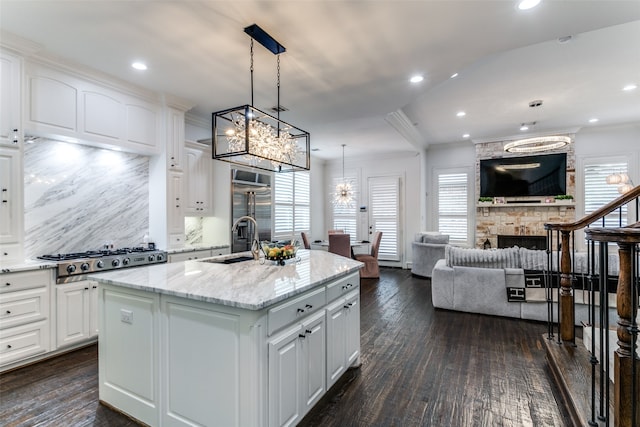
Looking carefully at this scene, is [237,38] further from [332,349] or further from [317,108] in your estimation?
[332,349]

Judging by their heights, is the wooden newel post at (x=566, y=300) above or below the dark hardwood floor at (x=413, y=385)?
above

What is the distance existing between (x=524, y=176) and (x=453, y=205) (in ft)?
5.61

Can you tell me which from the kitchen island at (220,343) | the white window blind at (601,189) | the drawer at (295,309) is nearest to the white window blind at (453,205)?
the white window blind at (601,189)

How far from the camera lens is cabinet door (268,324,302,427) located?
1.79m

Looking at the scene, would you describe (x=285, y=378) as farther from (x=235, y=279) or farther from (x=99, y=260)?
(x=99, y=260)

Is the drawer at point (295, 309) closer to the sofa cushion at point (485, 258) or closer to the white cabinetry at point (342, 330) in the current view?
the white cabinetry at point (342, 330)

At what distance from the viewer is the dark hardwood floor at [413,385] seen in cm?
217

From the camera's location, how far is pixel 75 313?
10.6ft

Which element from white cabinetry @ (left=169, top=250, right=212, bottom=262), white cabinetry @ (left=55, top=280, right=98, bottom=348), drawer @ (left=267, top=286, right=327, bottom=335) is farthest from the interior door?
white cabinetry @ (left=55, top=280, right=98, bottom=348)

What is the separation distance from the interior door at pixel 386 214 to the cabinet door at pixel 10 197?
7066 mm

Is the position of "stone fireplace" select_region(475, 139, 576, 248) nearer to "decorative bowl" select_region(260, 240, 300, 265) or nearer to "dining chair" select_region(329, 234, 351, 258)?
"dining chair" select_region(329, 234, 351, 258)

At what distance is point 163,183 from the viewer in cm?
434

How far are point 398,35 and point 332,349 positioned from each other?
2789 mm

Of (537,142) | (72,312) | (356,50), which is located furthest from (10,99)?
(537,142)
